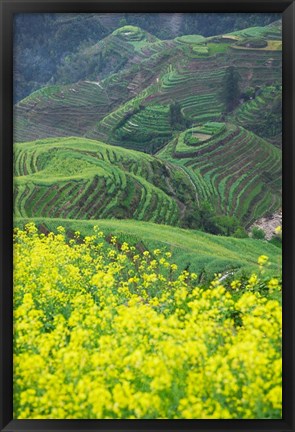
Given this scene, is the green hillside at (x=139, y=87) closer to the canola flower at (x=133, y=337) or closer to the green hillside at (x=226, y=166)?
the green hillside at (x=226, y=166)

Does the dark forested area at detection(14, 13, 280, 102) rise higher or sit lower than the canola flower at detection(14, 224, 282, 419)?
higher

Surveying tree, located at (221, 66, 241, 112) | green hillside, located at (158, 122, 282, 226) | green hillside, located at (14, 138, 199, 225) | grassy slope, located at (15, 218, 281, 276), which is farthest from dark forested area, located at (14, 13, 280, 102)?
grassy slope, located at (15, 218, 281, 276)

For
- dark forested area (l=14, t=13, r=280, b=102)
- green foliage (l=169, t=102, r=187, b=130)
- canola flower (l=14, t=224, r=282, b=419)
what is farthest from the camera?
green foliage (l=169, t=102, r=187, b=130)

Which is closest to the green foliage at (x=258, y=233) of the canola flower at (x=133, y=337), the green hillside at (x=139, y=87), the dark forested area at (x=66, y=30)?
the canola flower at (x=133, y=337)

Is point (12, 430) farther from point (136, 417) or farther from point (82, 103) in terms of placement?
point (82, 103)

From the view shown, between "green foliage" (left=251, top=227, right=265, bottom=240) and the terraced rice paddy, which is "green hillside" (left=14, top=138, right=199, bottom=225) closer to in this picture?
the terraced rice paddy

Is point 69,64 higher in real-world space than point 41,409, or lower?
higher

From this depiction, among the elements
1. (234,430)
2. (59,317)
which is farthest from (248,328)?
(59,317)

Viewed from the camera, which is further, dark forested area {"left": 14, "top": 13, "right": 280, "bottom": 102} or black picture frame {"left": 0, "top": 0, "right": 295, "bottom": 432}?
dark forested area {"left": 14, "top": 13, "right": 280, "bottom": 102}
